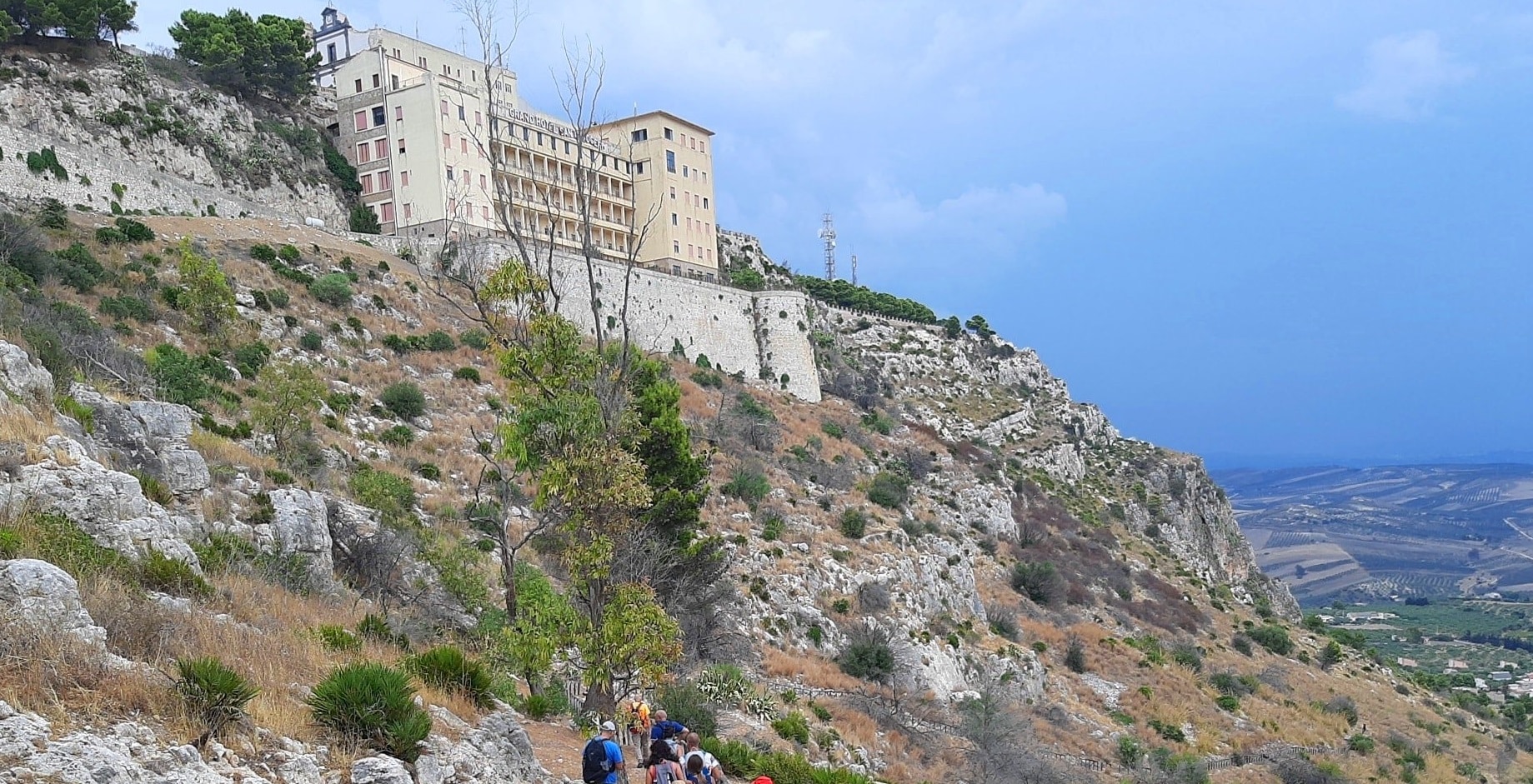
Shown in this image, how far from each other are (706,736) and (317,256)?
33.0 meters

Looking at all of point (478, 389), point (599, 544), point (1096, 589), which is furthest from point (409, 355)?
point (1096, 589)

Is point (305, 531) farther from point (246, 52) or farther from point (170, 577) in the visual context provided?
point (246, 52)

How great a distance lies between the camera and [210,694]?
296 inches

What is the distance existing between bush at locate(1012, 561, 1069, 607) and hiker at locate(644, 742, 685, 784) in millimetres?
36334

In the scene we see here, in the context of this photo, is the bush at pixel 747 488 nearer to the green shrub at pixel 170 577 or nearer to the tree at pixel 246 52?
the green shrub at pixel 170 577

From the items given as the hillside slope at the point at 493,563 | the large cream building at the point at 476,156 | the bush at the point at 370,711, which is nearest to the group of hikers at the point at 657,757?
the hillside slope at the point at 493,563

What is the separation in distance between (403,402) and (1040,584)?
29312 mm

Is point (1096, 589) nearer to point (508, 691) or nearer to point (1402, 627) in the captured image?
point (508, 691)

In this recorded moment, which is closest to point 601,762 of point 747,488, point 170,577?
point 170,577

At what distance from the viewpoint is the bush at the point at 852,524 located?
3731cm

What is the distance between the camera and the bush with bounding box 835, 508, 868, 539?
122ft

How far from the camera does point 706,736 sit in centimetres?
1712

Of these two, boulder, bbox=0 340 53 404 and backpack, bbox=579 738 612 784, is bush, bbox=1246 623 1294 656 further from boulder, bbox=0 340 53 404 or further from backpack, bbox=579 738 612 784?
boulder, bbox=0 340 53 404

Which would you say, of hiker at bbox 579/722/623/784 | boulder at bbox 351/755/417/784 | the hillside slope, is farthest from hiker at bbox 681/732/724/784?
boulder at bbox 351/755/417/784
